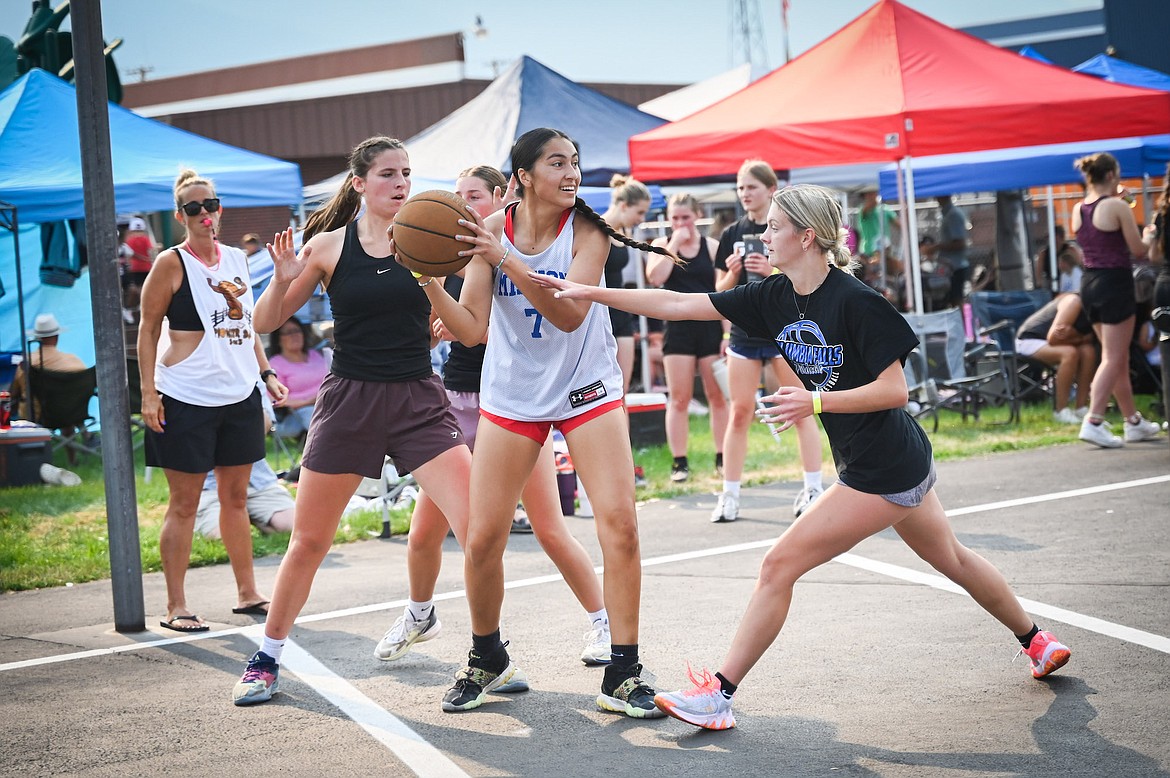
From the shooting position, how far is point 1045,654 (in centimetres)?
462

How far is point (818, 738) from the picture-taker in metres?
4.24

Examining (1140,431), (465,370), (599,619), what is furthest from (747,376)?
(1140,431)

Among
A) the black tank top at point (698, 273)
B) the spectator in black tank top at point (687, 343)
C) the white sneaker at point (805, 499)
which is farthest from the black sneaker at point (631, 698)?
the black tank top at point (698, 273)

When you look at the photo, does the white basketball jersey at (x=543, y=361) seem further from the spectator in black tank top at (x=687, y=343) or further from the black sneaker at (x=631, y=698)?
the spectator in black tank top at (x=687, y=343)

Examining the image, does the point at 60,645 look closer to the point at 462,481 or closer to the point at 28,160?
the point at 462,481

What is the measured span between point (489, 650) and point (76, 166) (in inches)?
378

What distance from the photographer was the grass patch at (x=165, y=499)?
8.20 metres

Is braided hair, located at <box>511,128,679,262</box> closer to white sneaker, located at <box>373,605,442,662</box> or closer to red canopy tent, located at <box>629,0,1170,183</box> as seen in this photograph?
white sneaker, located at <box>373,605,442,662</box>

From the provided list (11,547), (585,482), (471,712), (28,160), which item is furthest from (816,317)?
(28,160)

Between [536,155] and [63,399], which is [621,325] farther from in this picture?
[63,399]

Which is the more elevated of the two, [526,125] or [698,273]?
[526,125]

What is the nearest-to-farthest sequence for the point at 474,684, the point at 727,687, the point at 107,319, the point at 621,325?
the point at 727,687, the point at 474,684, the point at 107,319, the point at 621,325

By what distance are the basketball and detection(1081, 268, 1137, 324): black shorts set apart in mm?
7554

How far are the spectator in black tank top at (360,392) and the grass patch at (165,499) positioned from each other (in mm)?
3415
